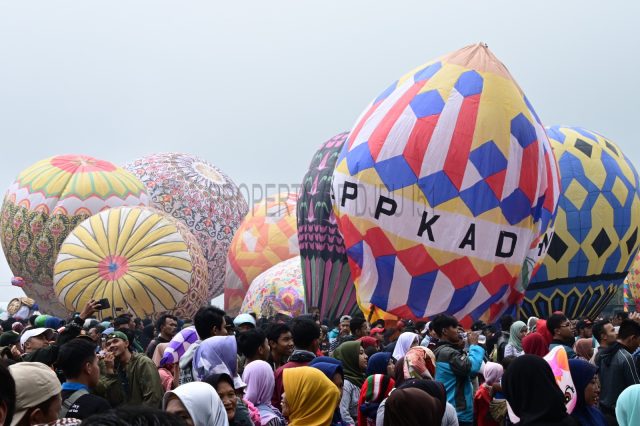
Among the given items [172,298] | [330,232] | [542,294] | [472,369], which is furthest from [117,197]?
[472,369]

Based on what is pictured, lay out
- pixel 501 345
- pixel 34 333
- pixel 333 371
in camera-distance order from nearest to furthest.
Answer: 1. pixel 333 371
2. pixel 34 333
3. pixel 501 345

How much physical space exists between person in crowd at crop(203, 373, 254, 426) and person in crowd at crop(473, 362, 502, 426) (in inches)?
113

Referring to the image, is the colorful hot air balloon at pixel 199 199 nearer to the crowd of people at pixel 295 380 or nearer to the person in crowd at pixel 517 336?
the person in crowd at pixel 517 336

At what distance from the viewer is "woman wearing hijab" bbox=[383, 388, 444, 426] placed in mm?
4523

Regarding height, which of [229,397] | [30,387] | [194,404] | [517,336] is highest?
[30,387]

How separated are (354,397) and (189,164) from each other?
3551 cm

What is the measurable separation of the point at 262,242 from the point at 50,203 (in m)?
7.87

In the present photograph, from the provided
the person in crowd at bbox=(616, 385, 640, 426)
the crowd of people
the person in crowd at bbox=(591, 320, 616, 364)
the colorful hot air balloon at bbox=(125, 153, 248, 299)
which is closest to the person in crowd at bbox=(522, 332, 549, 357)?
the crowd of people

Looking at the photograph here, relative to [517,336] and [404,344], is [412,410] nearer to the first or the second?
[404,344]

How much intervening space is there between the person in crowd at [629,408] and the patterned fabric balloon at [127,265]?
19673mm

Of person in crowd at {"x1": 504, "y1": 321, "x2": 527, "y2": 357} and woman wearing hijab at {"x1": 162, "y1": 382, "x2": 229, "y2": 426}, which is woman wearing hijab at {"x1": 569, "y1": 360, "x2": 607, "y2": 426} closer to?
woman wearing hijab at {"x1": 162, "y1": 382, "x2": 229, "y2": 426}

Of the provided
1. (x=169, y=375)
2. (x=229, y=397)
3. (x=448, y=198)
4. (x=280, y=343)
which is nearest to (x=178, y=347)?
(x=169, y=375)

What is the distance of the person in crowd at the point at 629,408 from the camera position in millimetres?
5445

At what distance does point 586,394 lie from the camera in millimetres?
6109
